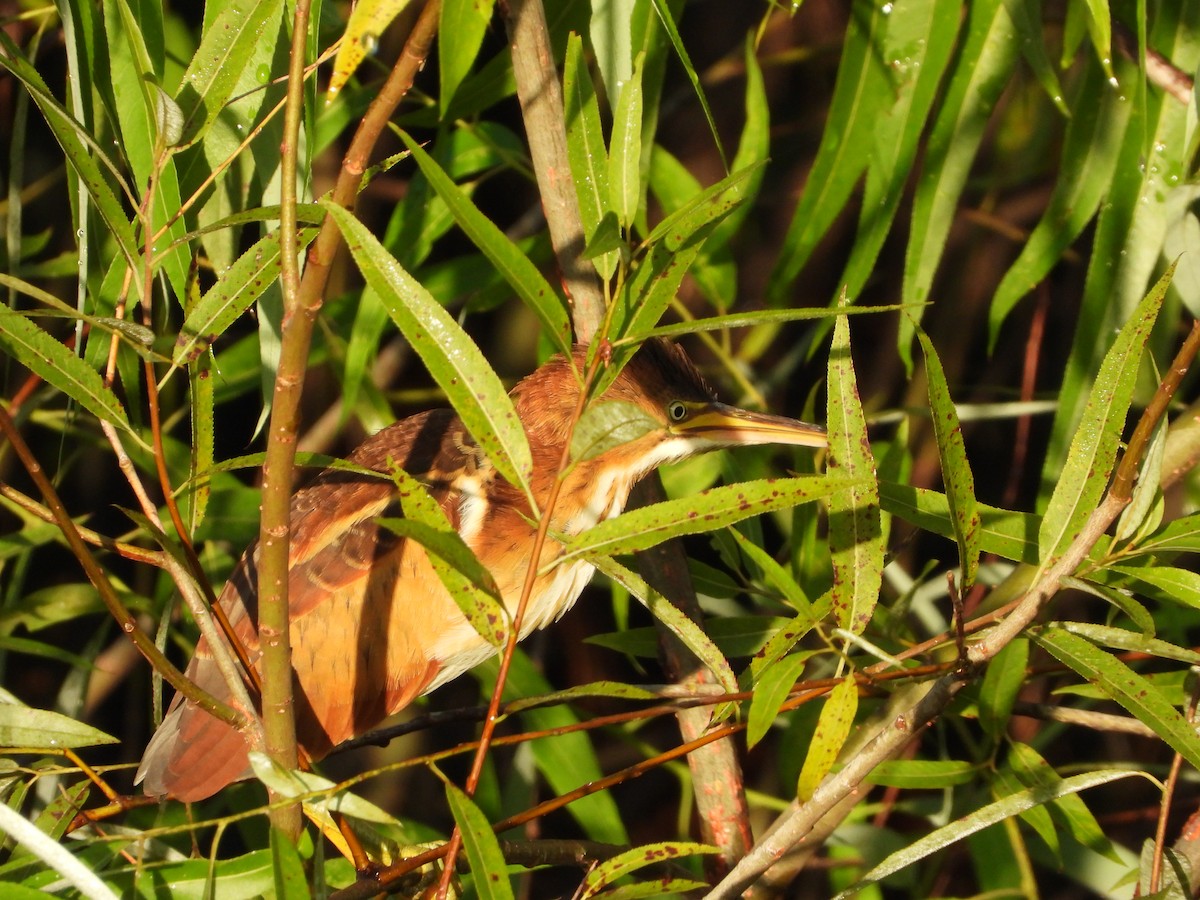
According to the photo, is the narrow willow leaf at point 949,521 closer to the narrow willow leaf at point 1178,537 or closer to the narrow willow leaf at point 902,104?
the narrow willow leaf at point 1178,537

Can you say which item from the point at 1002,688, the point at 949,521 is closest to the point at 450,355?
the point at 949,521

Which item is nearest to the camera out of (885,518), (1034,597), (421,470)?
(1034,597)

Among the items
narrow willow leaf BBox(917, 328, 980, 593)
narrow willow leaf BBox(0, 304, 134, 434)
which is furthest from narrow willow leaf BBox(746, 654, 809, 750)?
narrow willow leaf BBox(0, 304, 134, 434)

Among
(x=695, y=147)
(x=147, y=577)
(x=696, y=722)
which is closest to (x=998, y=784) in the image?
(x=696, y=722)

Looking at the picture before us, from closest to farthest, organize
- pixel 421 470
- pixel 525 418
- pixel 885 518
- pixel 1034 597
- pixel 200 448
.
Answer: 1. pixel 1034 597
2. pixel 200 448
3. pixel 885 518
4. pixel 421 470
5. pixel 525 418

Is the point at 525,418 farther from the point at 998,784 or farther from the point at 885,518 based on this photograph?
the point at 998,784

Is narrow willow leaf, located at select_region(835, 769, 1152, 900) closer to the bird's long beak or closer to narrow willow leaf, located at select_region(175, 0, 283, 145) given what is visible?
the bird's long beak

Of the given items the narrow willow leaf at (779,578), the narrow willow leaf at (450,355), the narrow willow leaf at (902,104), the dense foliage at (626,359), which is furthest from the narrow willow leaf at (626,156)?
the narrow willow leaf at (902,104)
